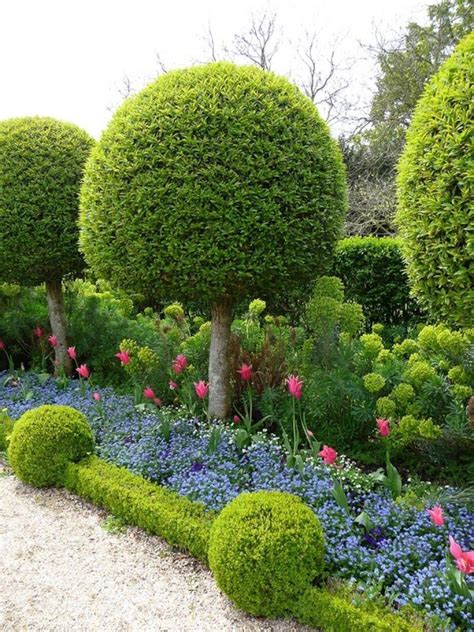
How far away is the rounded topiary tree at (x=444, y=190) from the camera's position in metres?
2.97

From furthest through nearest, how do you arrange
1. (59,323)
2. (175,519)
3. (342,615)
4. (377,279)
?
(377,279)
(59,323)
(175,519)
(342,615)

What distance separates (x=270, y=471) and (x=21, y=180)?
14.0 feet

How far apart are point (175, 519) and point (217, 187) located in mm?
2306

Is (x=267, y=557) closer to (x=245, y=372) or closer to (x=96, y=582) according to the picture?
(x=96, y=582)

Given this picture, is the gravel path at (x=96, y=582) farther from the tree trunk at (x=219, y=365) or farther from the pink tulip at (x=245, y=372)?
the pink tulip at (x=245, y=372)

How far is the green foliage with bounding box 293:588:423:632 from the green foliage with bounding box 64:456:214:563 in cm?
77

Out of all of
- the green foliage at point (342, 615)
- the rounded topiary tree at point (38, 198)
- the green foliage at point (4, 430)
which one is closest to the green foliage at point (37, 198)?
the rounded topiary tree at point (38, 198)

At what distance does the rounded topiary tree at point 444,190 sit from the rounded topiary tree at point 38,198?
4134mm

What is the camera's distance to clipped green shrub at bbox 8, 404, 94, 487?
181 inches

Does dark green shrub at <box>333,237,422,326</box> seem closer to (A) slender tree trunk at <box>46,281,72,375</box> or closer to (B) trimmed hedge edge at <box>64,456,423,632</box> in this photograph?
(A) slender tree trunk at <box>46,281,72,375</box>

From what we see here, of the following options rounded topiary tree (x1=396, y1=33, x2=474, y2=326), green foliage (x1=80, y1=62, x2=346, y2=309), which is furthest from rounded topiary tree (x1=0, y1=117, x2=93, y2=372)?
rounded topiary tree (x1=396, y1=33, x2=474, y2=326)

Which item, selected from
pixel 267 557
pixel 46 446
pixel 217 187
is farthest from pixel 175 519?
pixel 217 187

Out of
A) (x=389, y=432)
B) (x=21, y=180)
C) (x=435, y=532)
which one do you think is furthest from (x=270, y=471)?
(x=21, y=180)

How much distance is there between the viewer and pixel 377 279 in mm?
8414
